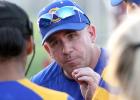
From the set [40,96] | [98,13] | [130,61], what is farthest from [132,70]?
[98,13]

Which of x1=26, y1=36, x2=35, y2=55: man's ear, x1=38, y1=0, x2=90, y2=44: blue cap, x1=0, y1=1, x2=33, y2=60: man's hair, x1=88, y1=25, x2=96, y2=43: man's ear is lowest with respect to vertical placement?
x1=88, y1=25, x2=96, y2=43: man's ear

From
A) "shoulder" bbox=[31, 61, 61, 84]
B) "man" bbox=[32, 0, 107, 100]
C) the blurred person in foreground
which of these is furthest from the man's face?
the blurred person in foreground

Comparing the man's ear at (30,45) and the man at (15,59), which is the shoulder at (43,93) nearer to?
the man at (15,59)

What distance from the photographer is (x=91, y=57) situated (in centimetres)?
320

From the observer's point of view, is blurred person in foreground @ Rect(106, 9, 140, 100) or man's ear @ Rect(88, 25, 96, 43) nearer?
blurred person in foreground @ Rect(106, 9, 140, 100)

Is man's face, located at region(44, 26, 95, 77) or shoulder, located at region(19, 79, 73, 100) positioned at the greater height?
shoulder, located at region(19, 79, 73, 100)

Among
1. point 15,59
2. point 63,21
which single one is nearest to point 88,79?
point 63,21

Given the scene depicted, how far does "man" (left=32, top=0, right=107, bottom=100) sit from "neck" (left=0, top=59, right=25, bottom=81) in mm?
883

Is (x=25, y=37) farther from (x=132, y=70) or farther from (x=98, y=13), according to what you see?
(x=98, y=13)

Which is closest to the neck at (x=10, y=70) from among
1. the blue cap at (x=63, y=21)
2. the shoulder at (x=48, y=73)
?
the blue cap at (x=63, y=21)

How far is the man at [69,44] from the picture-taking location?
3.18 m

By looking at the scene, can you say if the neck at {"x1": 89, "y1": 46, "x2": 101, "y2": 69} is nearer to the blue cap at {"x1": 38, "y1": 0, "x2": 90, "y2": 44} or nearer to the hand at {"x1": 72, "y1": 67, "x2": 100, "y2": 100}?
the blue cap at {"x1": 38, "y1": 0, "x2": 90, "y2": 44}

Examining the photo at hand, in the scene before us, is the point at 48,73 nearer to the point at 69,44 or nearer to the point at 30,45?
the point at 69,44

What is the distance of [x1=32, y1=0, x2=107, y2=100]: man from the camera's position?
125 inches
